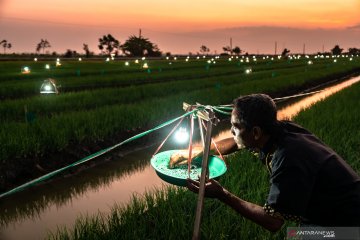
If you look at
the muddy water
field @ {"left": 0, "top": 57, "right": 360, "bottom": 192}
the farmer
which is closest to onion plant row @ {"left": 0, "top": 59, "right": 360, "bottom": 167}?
field @ {"left": 0, "top": 57, "right": 360, "bottom": 192}

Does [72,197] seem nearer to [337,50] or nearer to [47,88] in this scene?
[47,88]

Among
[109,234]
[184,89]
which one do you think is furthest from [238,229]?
[184,89]

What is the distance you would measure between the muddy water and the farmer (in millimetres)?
2115

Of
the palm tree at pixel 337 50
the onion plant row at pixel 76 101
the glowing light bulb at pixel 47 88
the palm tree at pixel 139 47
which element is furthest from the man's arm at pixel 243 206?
the palm tree at pixel 337 50

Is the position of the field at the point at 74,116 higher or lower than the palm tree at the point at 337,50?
lower

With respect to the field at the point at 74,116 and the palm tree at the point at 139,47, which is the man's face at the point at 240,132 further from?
the palm tree at the point at 139,47

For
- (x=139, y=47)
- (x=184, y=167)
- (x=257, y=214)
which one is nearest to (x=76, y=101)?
(x=184, y=167)

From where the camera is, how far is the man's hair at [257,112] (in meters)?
1.70

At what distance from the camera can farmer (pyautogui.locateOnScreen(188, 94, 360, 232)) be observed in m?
1.59

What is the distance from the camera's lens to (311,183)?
1.59 metres

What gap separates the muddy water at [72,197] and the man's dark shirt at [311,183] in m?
2.23

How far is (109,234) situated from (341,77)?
85.6 ft

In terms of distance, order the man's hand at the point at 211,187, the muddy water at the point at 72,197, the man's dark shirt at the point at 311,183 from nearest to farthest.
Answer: the man's dark shirt at the point at 311,183
the man's hand at the point at 211,187
the muddy water at the point at 72,197

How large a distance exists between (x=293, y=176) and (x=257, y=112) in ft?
1.09
